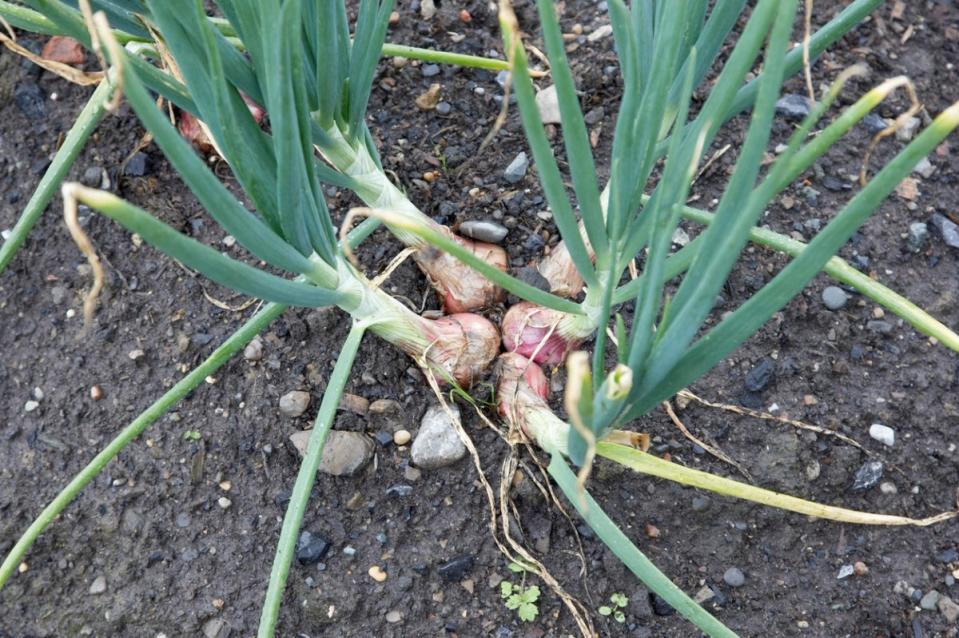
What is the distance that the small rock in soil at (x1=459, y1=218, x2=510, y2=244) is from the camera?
1.40 metres

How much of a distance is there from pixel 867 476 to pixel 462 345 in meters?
0.63

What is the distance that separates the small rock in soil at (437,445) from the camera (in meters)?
1.27

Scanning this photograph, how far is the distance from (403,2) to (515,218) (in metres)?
0.57

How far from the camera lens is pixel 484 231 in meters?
1.40

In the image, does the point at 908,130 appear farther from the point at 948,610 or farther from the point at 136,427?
the point at 136,427

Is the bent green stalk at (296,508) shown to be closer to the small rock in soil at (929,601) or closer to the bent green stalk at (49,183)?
the bent green stalk at (49,183)

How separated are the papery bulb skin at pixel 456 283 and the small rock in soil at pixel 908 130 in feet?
2.64

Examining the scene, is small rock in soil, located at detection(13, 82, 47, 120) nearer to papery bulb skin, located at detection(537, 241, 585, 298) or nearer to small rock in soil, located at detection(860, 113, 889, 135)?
papery bulb skin, located at detection(537, 241, 585, 298)

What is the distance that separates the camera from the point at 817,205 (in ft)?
4.80

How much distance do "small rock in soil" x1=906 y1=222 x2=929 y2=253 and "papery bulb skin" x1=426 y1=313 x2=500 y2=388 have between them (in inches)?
29.0

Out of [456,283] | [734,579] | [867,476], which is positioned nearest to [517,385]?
[456,283]

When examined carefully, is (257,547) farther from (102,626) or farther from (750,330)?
(750,330)

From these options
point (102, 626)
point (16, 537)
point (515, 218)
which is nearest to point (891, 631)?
point (515, 218)

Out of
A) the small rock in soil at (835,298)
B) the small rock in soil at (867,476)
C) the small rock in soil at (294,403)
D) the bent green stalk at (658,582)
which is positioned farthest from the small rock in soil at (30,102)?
the small rock in soil at (867,476)
